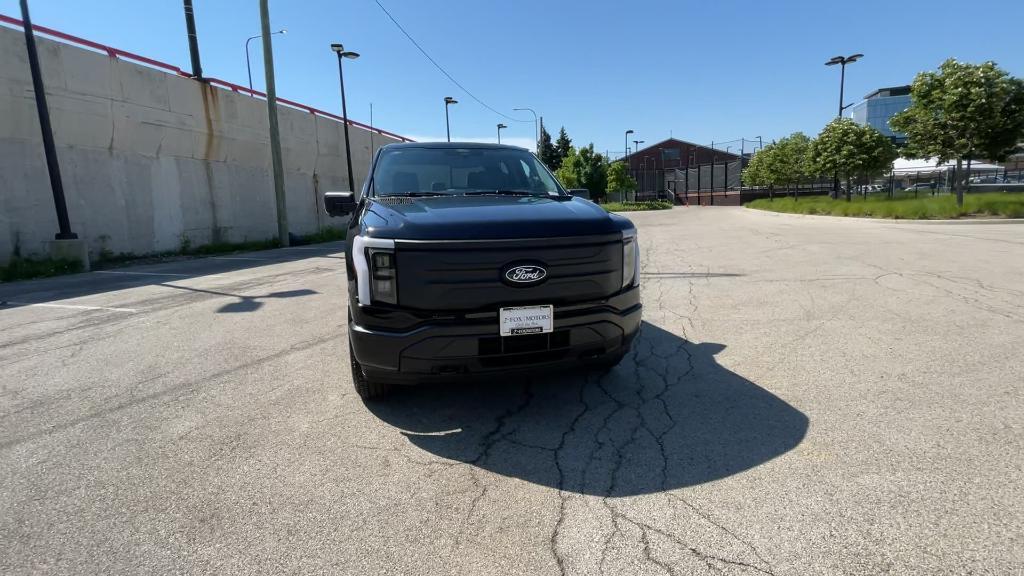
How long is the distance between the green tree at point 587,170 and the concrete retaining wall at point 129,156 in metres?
43.5

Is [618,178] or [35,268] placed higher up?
[618,178]

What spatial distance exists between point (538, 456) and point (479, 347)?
66cm

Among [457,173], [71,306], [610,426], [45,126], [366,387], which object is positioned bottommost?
[610,426]

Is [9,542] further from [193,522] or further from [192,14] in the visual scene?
[192,14]

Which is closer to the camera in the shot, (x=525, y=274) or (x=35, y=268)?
(x=525, y=274)

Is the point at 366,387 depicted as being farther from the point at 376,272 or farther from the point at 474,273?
the point at 474,273

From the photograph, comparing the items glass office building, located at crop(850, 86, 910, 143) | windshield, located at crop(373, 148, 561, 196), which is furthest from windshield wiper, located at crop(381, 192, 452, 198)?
glass office building, located at crop(850, 86, 910, 143)

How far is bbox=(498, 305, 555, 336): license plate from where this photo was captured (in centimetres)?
276

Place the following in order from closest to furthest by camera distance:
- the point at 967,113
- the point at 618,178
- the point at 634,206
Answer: the point at 967,113
the point at 634,206
the point at 618,178

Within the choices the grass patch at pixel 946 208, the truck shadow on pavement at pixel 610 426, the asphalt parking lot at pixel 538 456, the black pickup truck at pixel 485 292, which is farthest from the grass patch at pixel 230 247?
the grass patch at pixel 946 208

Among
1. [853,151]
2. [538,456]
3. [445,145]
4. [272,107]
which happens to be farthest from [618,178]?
[538,456]

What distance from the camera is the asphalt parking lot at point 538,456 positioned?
1991mm

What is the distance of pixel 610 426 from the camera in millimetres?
3080

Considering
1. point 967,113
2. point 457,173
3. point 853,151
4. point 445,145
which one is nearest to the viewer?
point 457,173
